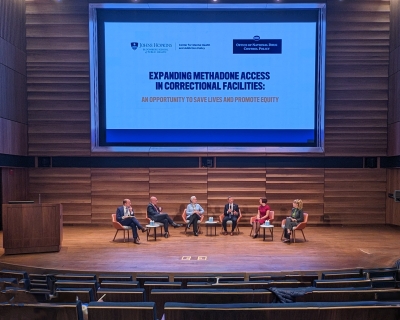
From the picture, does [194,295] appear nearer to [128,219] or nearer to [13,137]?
[128,219]

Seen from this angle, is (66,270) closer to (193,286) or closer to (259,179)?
(193,286)

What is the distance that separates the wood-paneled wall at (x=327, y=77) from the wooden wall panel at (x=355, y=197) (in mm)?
667

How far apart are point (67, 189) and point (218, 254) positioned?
A: 5430mm

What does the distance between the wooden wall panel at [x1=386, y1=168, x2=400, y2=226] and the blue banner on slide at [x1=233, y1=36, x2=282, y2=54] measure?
15.7 ft

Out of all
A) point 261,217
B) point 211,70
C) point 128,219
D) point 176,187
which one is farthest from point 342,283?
point 211,70

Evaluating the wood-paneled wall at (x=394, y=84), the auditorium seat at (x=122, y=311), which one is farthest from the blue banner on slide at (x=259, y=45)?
the auditorium seat at (x=122, y=311)

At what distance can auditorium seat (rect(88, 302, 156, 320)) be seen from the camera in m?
1.96

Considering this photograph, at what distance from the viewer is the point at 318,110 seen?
954 cm

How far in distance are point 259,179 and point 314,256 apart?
3602 millimetres

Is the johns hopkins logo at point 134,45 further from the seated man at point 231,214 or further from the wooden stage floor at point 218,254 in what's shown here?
the wooden stage floor at point 218,254

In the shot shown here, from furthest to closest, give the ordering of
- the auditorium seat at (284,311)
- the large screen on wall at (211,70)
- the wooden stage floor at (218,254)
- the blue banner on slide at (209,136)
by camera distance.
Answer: the blue banner on slide at (209,136) < the large screen on wall at (211,70) < the wooden stage floor at (218,254) < the auditorium seat at (284,311)

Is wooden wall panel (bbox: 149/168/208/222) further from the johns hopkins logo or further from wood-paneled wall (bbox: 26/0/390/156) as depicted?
the johns hopkins logo

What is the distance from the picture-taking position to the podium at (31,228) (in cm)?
630

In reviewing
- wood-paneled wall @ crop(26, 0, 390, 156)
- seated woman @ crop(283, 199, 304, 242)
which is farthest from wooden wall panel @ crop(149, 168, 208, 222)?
seated woman @ crop(283, 199, 304, 242)
